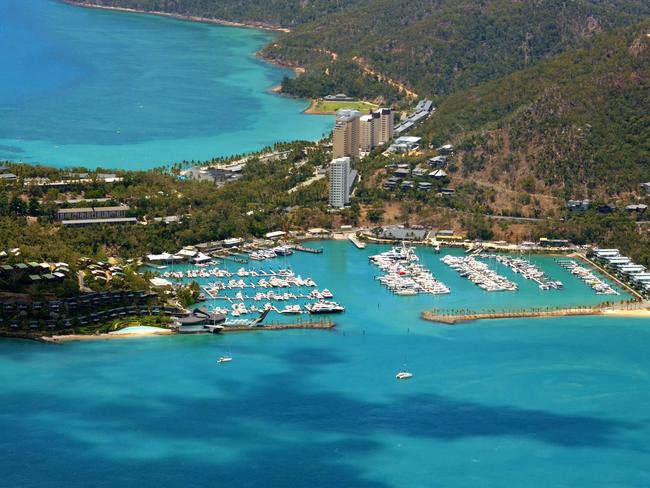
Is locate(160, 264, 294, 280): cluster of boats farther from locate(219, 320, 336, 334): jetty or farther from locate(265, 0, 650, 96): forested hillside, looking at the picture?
locate(265, 0, 650, 96): forested hillside

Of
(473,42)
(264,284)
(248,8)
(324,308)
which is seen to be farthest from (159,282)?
(248,8)

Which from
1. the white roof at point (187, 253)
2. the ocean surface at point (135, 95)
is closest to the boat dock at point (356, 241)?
the white roof at point (187, 253)

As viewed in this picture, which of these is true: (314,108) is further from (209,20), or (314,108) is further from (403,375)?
(403,375)

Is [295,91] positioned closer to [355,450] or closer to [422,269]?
[422,269]

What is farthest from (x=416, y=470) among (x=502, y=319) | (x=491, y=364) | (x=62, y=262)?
(x=62, y=262)

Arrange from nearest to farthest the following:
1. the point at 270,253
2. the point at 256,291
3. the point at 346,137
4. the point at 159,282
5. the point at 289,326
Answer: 1. the point at 289,326
2. the point at 159,282
3. the point at 256,291
4. the point at 270,253
5. the point at 346,137
